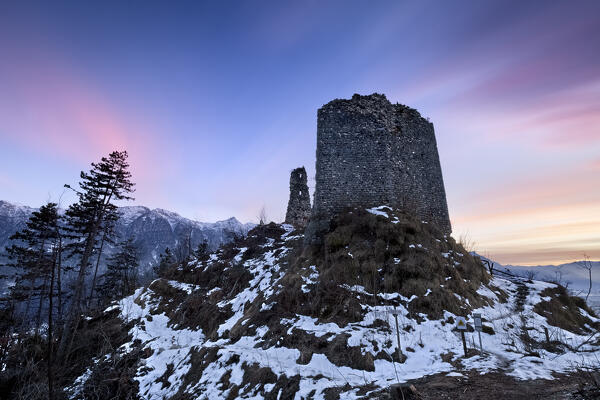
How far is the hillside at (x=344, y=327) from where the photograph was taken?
23.0ft

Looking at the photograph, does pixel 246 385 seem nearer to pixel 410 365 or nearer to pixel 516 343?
pixel 410 365

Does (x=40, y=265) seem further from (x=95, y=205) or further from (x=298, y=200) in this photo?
(x=298, y=200)

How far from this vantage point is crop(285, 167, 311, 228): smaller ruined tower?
25.8 metres

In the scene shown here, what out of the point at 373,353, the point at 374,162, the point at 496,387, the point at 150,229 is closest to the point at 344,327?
the point at 373,353

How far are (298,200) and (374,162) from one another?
38.9 ft

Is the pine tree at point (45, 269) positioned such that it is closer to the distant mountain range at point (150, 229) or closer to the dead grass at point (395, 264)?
the dead grass at point (395, 264)

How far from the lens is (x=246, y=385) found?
735cm

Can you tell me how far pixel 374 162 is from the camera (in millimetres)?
15703

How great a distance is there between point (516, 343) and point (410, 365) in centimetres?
373

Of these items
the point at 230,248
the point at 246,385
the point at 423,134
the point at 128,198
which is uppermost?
the point at 423,134

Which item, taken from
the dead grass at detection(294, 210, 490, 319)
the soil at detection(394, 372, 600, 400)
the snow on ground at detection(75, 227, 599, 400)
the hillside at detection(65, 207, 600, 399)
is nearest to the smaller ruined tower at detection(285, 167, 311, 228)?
the hillside at detection(65, 207, 600, 399)

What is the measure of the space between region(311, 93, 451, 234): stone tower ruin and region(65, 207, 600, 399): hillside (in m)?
1.54

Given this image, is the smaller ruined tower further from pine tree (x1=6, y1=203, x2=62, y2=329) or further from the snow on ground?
pine tree (x1=6, y1=203, x2=62, y2=329)

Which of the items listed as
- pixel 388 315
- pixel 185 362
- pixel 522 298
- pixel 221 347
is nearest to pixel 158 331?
pixel 185 362
